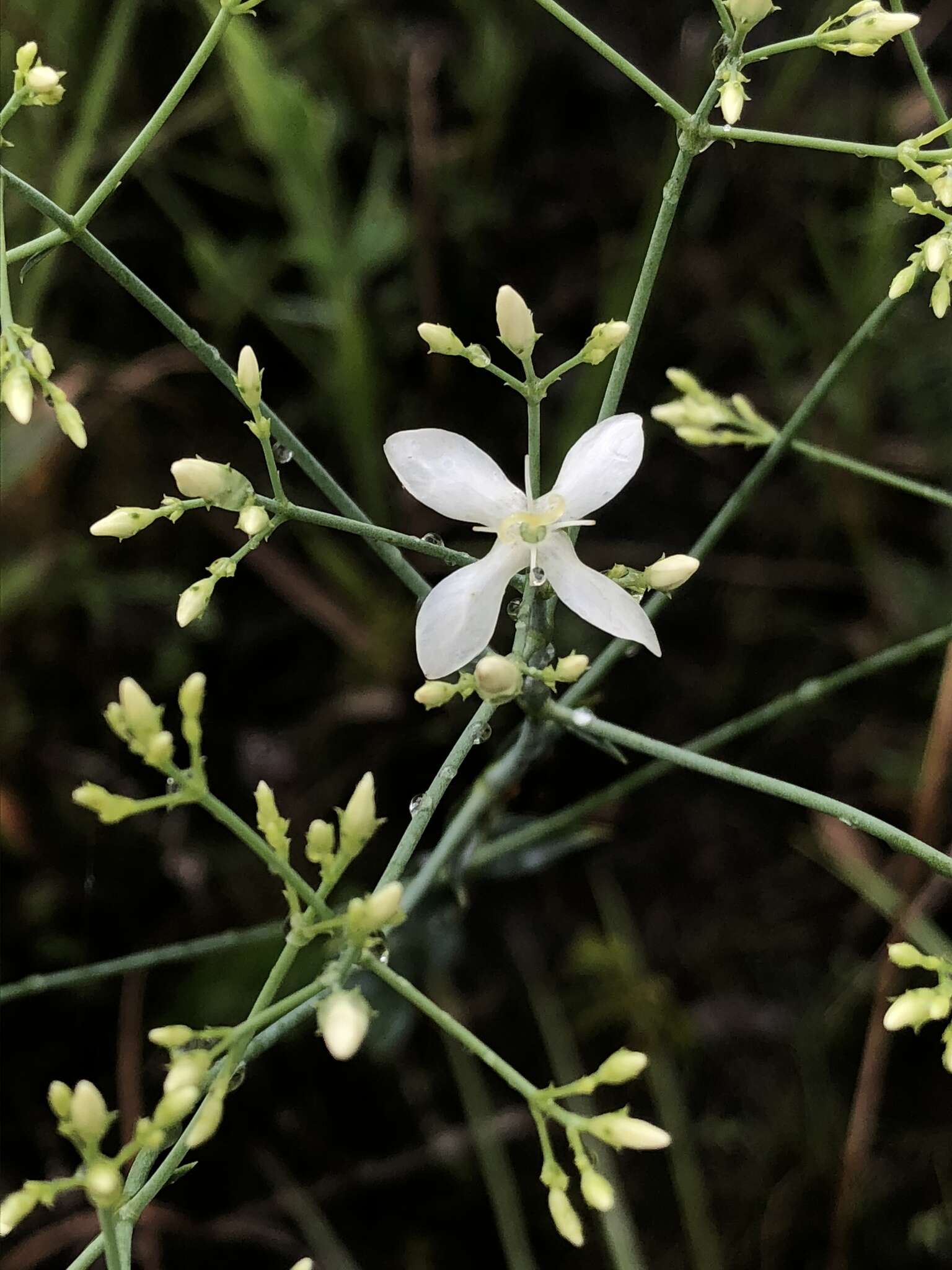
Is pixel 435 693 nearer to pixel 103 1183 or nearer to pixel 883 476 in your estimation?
pixel 103 1183

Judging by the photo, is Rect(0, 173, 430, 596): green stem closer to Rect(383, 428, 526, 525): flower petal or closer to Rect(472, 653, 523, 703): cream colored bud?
Rect(383, 428, 526, 525): flower petal

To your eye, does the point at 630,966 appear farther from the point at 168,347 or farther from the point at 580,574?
the point at 168,347

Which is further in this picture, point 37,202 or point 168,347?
point 168,347

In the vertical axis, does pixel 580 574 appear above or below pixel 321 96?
below

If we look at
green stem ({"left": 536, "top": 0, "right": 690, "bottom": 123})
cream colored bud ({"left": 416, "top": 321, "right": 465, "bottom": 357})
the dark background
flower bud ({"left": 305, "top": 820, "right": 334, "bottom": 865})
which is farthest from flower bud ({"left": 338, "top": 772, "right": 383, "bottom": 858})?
the dark background

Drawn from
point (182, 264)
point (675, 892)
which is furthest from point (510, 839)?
point (182, 264)

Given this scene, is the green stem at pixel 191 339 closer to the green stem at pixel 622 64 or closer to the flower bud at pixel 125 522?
the flower bud at pixel 125 522
